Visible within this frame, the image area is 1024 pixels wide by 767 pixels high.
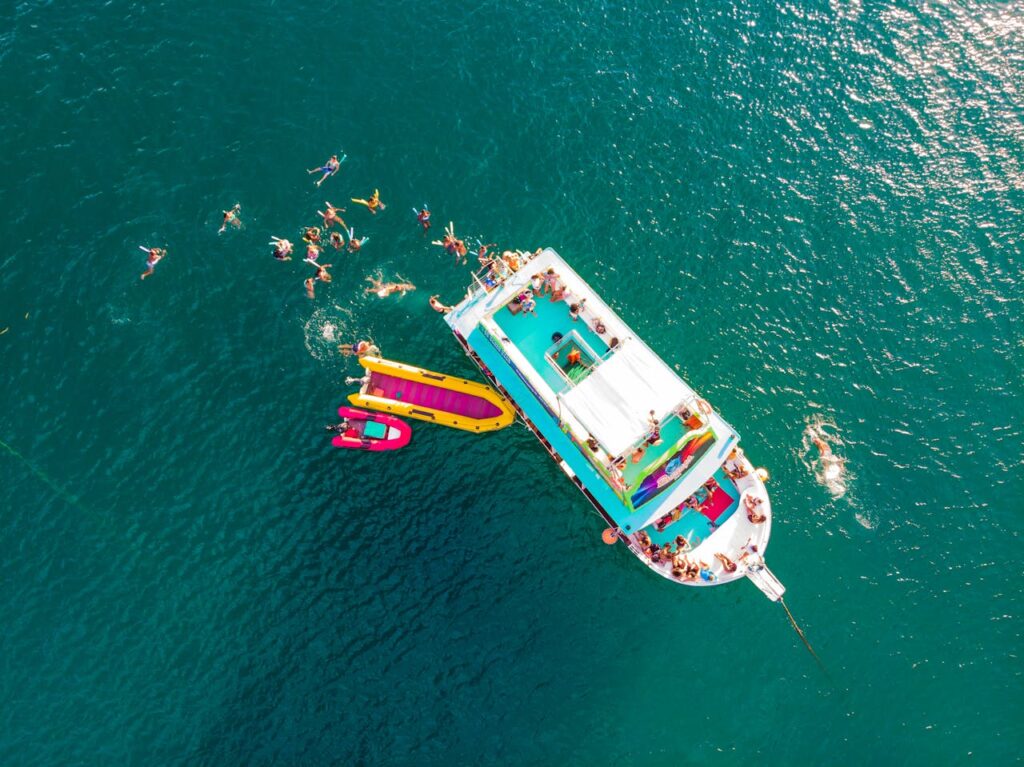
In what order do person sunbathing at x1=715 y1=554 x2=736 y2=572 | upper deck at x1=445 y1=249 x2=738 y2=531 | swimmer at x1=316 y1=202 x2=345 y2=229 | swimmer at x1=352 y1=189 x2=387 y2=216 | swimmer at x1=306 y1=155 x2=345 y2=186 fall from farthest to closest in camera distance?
swimmer at x1=306 y1=155 x2=345 y2=186 < swimmer at x1=352 y1=189 x2=387 y2=216 < swimmer at x1=316 y1=202 x2=345 y2=229 < person sunbathing at x1=715 y1=554 x2=736 y2=572 < upper deck at x1=445 y1=249 x2=738 y2=531

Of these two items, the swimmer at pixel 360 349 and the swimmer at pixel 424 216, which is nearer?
the swimmer at pixel 360 349

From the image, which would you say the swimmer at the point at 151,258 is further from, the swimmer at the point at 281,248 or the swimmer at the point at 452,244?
the swimmer at the point at 452,244

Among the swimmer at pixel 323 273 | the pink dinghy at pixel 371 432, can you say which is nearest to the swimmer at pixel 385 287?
the swimmer at pixel 323 273

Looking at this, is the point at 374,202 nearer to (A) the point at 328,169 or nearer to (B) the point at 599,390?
(A) the point at 328,169

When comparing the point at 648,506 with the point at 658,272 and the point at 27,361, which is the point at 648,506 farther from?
the point at 27,361

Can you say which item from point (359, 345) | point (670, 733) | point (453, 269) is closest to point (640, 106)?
point (453, 269)

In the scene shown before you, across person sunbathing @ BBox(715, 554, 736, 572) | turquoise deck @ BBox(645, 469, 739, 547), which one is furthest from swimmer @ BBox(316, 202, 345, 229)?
person sunbathing @ BBox(715, 554, 736, 572)

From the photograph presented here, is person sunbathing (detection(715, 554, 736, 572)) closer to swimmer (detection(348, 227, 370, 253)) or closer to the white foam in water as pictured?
the white foam in water

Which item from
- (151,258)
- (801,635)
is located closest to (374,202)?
(151,258)
